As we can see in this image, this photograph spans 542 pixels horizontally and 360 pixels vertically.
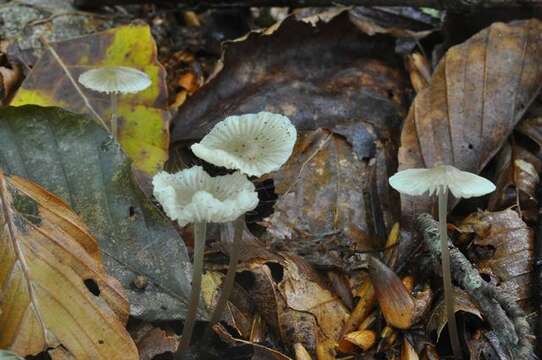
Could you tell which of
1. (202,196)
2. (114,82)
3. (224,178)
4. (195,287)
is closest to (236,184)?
(224,178)

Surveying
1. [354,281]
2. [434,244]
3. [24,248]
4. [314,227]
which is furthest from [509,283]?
[24,248]

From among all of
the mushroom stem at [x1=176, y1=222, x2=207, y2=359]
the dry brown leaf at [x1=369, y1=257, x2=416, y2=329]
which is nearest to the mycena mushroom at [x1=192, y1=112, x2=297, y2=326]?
the mushroom stem at [x1=176, y1=222, x2=207, y2=359]

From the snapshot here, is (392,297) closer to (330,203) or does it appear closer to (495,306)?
(495,306)

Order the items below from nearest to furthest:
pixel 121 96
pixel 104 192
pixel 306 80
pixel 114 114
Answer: pixel 104 192, pixel 114 114, pixel 121 96, pixel 306 80

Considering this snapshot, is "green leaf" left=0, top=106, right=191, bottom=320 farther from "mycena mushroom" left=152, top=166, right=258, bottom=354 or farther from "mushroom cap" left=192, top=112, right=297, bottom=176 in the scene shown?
"mushroom cap" left=192, top=112, right=297, bottom=176

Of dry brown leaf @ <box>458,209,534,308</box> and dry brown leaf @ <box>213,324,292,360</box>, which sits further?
dry brown leaf @ <box>458,209,534,308</box>

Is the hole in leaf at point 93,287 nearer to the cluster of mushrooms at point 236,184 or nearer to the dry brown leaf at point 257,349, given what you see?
the cluster of mushrooms at point 236,184
